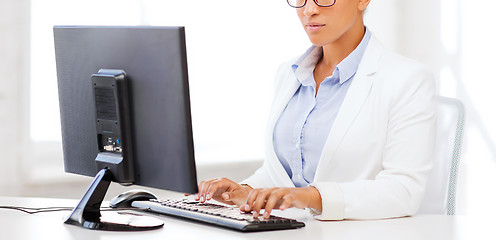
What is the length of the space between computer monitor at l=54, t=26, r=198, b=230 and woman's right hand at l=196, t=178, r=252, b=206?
28 centimetres

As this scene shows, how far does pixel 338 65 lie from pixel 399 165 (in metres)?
0.41

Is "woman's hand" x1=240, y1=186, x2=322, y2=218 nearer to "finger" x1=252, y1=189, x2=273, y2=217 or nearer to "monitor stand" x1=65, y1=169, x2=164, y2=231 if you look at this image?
"finger" x1=252, y1=189, x2=273, y2=217

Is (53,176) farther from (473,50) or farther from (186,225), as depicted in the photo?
(473,50)

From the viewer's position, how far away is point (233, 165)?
14.7 ft

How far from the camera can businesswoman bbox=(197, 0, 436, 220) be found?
1857mm

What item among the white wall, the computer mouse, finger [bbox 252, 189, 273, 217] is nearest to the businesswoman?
finger [bbox 252, 189, 273, 217]

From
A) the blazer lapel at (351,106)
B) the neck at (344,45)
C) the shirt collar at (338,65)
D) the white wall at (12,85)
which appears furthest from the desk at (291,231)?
the white wall at (12,85)

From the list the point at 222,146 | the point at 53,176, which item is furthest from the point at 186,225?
the point at 222,146

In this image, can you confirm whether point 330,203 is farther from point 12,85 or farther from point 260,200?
point 12,85

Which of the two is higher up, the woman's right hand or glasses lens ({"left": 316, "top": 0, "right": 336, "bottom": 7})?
glasses lens ({"left": 316, "top": 0, "right": 336, "bottom": 7})

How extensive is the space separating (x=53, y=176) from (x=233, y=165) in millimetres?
1185

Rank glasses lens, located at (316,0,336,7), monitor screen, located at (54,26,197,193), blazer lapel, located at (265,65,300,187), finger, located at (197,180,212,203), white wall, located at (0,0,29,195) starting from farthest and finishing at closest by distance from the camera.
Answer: white wall, located at (0,0,29,195), blazer lapel, located at (265,65,300,187), glasses lens, located at (316,0,336,7), finger, located at (197,180,212,203), monitor screen, located at (54,26,197,193)

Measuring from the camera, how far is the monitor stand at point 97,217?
1.67m

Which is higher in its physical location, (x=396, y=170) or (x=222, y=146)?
(x=396, y=170)
